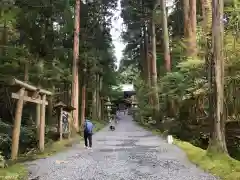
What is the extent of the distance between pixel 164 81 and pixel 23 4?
9.97 meters

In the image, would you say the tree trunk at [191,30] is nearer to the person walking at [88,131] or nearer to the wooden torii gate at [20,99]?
the person walking at [88,131]

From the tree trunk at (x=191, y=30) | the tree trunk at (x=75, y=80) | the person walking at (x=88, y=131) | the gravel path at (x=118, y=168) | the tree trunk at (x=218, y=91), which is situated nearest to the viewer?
the gravel path at (x=118, y=168)

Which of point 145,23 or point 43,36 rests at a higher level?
point 145,23

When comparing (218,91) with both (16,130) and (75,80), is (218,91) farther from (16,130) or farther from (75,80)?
(75,80)

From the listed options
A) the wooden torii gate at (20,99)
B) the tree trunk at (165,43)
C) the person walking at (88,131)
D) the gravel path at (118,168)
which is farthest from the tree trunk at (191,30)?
the wooden torii gate at (20,99)

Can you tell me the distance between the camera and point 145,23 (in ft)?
143

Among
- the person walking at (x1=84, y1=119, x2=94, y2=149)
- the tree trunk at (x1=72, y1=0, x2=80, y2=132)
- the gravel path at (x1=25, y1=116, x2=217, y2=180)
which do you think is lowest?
the gravel path at (x1=25, y1=116, x2=217, y2=180)

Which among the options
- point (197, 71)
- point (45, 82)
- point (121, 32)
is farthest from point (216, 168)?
point (121, 32)

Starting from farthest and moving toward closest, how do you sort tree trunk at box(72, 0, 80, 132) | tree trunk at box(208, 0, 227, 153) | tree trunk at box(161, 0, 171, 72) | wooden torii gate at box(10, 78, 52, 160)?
tree trunk at box(161, 0, 171, 72), tree trunk at box(72, 0, 80, 132), wooden torii gate at box(10, 78, 52, 160), tree trunk at box(208, 0, 227, 153)

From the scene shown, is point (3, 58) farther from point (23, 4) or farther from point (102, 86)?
point (102, 86)

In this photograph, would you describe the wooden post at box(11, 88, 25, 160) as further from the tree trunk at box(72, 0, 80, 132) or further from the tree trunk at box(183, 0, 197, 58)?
the tree trunk at box(72, 0, 80, 132)

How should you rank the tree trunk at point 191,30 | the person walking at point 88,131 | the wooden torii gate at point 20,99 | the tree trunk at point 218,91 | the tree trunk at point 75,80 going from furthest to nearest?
the tree trunk at point 75,80, the tree trunk at point 191,30, the person walking at point 88,131, the wooden torii gate at point 20,99, the tree trunk at point 218,91

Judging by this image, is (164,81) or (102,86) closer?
(164,81)

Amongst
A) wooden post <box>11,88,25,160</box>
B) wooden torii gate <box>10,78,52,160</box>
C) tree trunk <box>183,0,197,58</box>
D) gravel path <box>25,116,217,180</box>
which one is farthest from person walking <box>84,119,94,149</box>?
tree trunk <box>183,0,197,58</box>
